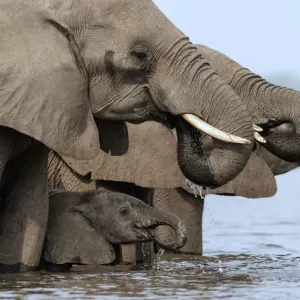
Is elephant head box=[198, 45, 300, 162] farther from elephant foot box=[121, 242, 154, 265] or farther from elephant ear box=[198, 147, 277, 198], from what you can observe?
elephant ear box=[198, 147, 277, 198]

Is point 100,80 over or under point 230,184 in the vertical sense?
under

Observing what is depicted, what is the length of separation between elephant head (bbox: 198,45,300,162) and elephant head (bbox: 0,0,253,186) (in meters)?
1.89

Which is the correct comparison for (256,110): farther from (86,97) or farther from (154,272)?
(86,97)

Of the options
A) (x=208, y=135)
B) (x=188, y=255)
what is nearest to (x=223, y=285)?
(x=208, y=135)

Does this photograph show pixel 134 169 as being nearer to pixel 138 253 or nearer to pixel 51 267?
pixel 138 253

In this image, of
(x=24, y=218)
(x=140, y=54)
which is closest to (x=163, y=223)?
(x=24, y=218)

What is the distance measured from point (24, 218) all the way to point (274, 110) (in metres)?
2.21

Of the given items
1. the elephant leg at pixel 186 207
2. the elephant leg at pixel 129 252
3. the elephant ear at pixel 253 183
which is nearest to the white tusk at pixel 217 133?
the elephant leg at pixel 129 252

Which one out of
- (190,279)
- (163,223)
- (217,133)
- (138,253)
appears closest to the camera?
(217,133)

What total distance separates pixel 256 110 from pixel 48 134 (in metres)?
2.58

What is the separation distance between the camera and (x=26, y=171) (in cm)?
986

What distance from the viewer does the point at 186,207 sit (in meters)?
12.7

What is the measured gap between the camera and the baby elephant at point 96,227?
10195 mm

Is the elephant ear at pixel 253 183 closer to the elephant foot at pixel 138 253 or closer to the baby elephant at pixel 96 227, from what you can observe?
the elephant foot at pixel 138 253
